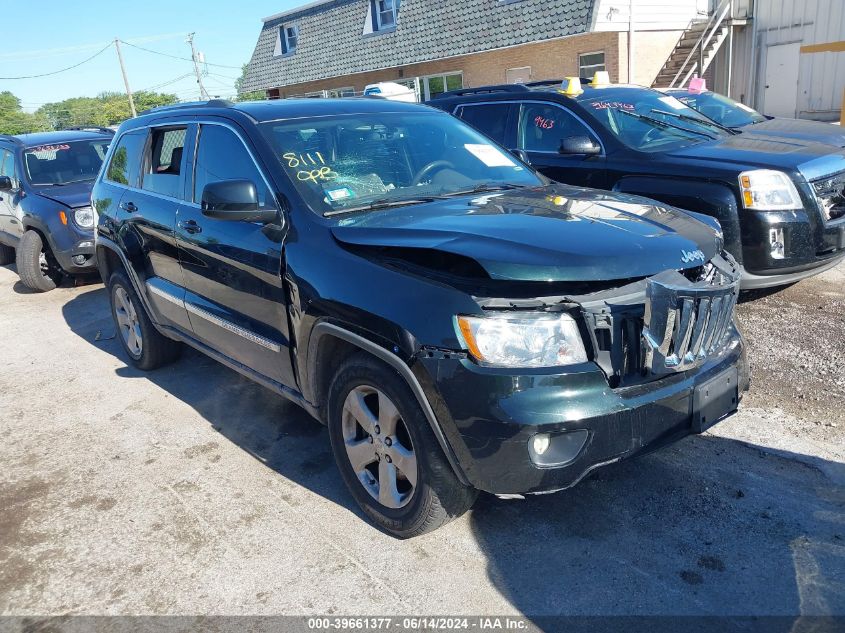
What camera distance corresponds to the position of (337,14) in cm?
2522

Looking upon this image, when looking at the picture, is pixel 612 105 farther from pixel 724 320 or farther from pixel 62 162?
pixel 62 162

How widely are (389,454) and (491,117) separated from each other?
4.75 metres

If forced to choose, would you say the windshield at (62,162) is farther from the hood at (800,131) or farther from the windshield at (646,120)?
the hood at (800,131)

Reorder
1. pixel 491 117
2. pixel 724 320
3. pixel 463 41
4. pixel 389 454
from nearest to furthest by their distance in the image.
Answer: pixel 724 320 → pixel 389 454 → pixel 491 117 → pixel 463 41

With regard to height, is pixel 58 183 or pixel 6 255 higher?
pixel 58 183

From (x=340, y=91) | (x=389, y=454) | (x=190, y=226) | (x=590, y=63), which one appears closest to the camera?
(x=389, y=454)

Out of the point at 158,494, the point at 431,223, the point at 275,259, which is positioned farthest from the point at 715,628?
the point at 158,494


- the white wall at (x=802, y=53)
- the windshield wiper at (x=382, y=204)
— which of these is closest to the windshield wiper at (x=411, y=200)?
the windshield wiper at (x=382, y=204)

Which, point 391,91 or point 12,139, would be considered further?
point 391,91

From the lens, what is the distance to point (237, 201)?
329cm

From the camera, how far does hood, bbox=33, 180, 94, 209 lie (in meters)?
8.08

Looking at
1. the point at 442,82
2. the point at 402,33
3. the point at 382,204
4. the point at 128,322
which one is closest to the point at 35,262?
the point at 128,322

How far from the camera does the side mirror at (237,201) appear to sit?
3.30 m

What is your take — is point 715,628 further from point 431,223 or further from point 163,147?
point 163,147
